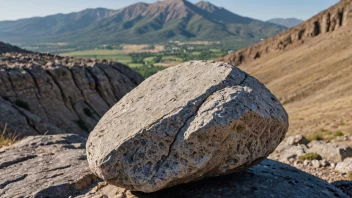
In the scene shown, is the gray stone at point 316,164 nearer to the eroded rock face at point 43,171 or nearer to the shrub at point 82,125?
the eroded rock face at point 43,171

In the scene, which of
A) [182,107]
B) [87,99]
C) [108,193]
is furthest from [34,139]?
[87,99]

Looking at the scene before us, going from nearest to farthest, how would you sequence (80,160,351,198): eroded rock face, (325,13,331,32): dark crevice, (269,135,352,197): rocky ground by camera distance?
(80,160,351,198): eroded rock face
(269,135,352,197): rocky ground
(325,13,331,32): dark crevice

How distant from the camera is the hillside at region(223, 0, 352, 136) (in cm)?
4888

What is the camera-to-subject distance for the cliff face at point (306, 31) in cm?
11211

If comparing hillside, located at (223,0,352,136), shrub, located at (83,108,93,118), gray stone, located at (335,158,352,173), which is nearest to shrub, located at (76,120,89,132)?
shrub, located at (83,108,93,118)

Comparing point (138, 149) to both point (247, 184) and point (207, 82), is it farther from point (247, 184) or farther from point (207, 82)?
point (247, 184)

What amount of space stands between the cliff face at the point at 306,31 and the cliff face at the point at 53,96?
301 ft

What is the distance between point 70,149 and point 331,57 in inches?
3423

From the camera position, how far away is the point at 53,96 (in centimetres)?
3481

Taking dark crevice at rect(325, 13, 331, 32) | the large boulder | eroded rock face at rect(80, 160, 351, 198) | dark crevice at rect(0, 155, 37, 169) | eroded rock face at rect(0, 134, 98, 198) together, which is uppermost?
dark crevice at rect(325, 13, 331, 32)

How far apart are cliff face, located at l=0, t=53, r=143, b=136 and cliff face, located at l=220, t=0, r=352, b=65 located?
301 ft

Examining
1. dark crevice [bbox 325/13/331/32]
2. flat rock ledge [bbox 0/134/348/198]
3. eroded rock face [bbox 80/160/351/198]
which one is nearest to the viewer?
eroded rock face [bbox 80/160/351/198]

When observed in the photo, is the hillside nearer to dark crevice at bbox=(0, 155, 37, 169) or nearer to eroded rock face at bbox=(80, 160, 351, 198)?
eroded rock face at bbox=(80, 160, 351, 198)

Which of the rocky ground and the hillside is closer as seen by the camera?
the rocky ground
